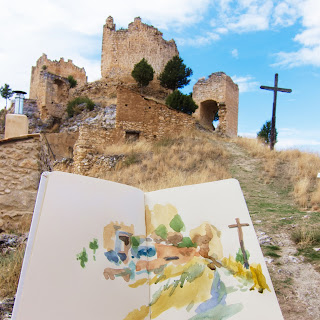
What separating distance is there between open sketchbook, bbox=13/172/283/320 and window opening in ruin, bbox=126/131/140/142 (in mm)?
10460

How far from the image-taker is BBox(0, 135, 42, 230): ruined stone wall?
5277 millimetres

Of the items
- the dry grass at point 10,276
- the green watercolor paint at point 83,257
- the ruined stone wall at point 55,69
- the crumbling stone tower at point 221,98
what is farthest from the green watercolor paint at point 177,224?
the ruined stone wall at point 55,69

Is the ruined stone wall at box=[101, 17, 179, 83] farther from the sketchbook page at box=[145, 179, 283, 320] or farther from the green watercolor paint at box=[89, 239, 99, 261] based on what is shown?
the green watercolor paint at box=[89, 239, 99, 261]

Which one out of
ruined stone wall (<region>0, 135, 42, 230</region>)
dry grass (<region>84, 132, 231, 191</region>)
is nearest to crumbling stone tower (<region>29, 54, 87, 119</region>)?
dry grass (<region>84, 132, 231, 191</region>)

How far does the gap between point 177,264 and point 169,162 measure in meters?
8.10

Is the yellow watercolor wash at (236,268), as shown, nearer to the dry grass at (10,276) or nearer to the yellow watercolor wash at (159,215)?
the yellow watercolor wash at (159,215)

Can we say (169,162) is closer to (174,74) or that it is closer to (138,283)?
(138,283)

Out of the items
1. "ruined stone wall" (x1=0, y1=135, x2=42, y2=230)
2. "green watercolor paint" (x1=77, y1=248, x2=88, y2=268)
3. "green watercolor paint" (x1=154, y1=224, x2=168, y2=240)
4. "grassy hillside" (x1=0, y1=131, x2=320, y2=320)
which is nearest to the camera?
"green watercolor paint" (x1=77, y1=248, x2=88, y2=268)

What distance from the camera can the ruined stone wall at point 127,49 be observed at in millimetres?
23641

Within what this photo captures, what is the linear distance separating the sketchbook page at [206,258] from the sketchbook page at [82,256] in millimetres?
153

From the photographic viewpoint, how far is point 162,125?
13.5m

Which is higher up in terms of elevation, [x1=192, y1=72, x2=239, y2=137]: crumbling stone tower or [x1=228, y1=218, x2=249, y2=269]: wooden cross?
[x1=192, y1=72, x2=239, y2=137]: crumbling stone tower

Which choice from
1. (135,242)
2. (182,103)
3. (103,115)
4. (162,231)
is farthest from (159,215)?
(103,115)

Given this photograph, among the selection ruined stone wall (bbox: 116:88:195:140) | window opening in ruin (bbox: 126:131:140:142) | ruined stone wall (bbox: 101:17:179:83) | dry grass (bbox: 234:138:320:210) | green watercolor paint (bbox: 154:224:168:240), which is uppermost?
ruined stone wall (bbox: 101:17:179:83)
